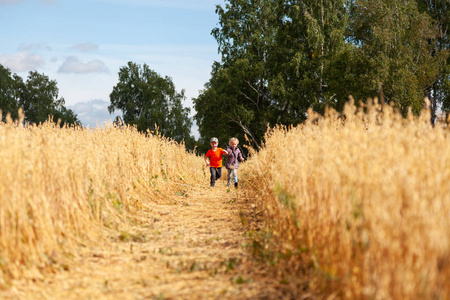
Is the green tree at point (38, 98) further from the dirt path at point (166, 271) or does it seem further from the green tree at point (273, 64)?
the dirt path at point (166, 271)

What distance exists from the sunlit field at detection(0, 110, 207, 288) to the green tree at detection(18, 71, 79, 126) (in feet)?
160

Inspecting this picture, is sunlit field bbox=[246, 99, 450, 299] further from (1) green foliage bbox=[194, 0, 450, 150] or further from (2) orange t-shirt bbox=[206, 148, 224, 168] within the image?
(1) green foliage bbox=[194, 0, 450, 150]

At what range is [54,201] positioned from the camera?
15.8 ft

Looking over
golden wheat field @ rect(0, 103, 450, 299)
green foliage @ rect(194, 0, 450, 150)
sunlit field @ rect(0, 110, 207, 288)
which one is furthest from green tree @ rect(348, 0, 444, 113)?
golden wheat field @ rect(0, 103, 450, 299)

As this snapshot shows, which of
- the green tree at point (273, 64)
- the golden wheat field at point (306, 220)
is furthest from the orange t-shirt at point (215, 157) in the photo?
the green tree at point (273, 64)

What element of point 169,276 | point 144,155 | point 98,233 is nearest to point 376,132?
point 169,276

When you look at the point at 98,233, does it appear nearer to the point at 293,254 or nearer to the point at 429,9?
the point at 293,254

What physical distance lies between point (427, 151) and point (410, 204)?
115cm

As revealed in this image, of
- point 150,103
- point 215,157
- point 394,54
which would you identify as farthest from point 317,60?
point 150,103

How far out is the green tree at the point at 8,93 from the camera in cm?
4803

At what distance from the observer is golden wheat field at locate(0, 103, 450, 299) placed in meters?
2.87

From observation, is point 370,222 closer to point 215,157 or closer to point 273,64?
point 215,157

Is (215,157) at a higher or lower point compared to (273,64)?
lower

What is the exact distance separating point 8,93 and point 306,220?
5350 cm
